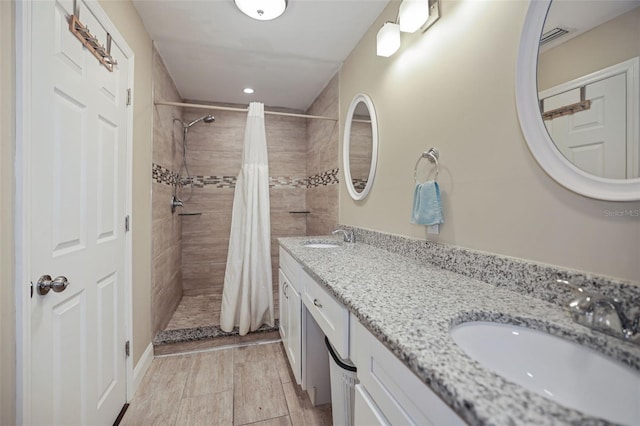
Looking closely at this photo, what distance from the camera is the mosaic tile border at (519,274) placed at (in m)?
0.67

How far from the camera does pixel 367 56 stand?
1970 mm

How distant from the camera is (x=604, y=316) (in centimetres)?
61

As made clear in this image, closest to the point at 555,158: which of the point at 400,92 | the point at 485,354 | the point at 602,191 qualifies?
the point at 602,191

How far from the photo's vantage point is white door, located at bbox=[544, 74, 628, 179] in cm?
67

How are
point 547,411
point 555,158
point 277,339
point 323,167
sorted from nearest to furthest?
point 547,411 → point 555,158 → point 277,339 → point 323,167

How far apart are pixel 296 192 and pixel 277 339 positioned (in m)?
1.77

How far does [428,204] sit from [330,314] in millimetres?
666

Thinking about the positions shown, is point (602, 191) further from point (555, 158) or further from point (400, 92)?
point (400, 92)

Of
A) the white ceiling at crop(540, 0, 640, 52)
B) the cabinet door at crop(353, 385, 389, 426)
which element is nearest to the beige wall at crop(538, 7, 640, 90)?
the white ceiling at crop(540, 0, 640, 52)

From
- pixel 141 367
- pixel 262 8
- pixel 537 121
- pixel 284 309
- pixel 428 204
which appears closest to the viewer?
pixel 537 121

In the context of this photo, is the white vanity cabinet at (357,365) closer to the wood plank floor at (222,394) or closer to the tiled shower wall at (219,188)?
the wood plank floor at (222,394)

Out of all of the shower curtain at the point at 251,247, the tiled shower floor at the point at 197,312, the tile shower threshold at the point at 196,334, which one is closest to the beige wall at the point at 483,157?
the shower curtain at the point at 251,247

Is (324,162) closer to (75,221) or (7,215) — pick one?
(75,221)

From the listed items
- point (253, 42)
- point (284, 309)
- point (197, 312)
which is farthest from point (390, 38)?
point (197, 312)
